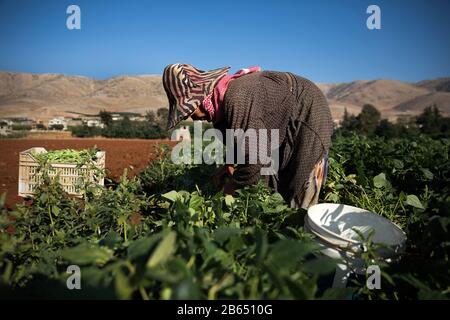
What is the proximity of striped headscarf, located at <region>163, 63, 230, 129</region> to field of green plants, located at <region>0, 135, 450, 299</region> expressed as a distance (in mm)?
511

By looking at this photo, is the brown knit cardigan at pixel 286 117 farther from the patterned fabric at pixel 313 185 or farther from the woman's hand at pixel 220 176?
the woman's hand at pixel 220 176

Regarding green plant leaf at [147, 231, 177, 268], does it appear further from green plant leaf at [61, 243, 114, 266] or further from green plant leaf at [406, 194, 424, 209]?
green plant leaf at [406, 194, 424, 209]

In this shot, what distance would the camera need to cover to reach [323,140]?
2.04 metres

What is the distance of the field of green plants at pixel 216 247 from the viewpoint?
0.72 meters

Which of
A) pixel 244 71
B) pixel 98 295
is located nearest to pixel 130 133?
pixel 244 71

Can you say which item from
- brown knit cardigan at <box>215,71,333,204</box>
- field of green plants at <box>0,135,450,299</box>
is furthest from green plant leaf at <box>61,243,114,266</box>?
brown knit cardigan at <box>215,71,333,204</box>

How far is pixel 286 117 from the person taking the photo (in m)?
2.04

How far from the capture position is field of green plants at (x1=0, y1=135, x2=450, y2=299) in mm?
716

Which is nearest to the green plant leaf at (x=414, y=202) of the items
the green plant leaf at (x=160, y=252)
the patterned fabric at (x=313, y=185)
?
the patterned fabric at (x=313, y=185)

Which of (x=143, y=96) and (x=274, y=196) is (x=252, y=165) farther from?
(x=143, y=96)

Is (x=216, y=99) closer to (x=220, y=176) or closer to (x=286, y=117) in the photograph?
(x=286, y=117)

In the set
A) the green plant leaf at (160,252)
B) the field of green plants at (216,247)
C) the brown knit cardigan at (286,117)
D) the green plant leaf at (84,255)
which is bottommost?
the field of green plants at (216,247)

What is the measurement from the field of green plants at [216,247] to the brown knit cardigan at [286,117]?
0.34 metres
